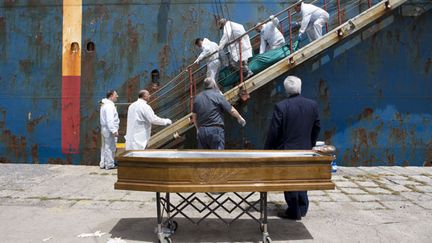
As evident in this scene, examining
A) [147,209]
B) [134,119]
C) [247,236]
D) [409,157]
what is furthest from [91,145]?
[409,157]

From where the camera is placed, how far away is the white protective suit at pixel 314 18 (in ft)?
26.2

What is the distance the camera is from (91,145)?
29.5 ft

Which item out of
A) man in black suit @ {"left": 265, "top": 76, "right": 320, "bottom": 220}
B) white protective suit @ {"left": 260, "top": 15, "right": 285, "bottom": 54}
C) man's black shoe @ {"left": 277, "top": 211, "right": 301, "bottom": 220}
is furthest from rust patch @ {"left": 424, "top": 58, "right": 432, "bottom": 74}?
man's black shoe @ {"left": 277, "top": 211, "right": 301, "bottom": 220}

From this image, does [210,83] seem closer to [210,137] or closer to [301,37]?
[210,137]

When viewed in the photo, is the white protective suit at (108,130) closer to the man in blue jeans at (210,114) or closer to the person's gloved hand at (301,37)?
the man in blue jeans at (210,114)

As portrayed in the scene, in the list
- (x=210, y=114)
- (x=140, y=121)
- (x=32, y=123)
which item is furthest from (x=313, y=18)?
(x=32, y=123)

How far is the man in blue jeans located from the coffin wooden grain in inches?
75.9

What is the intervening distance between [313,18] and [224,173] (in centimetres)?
539

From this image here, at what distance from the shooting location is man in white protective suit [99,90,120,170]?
820cm

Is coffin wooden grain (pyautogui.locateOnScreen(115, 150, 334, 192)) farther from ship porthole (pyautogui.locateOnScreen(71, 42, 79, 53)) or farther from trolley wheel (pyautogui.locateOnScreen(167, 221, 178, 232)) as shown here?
ship porthole (pyautogui.locateOnScreen(71, 42, 79, 53))

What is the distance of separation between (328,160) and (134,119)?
13.1 ft

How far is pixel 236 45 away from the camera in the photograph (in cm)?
816

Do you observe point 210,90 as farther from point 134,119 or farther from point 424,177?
point 424,177

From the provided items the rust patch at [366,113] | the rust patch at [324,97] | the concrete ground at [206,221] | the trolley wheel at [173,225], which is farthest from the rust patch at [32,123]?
the rust patch at [366,113]
